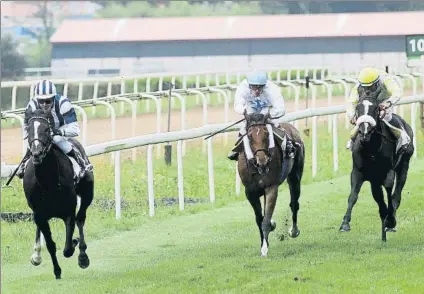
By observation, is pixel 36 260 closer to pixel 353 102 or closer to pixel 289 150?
pixel 289 150

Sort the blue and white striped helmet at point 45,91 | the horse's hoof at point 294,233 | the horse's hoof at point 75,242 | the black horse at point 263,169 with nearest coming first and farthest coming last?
1. the blue and white striped helmet at point 45,91
2. the horse's hoof at point 75,242
3. the black horse at point 263,169
4. the horse's hoof at point 294,233

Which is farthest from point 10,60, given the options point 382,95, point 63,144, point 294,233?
→ point 63,144

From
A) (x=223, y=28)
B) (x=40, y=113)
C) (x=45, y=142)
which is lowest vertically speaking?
(x=45, y=142)

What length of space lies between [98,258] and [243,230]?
5.98 ft

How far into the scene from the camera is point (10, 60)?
28500 mm

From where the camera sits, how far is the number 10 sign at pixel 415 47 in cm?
1808

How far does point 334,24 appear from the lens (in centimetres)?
3206

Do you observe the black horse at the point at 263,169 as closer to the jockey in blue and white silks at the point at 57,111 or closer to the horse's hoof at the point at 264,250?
the horse's hoof at the point at 264,250

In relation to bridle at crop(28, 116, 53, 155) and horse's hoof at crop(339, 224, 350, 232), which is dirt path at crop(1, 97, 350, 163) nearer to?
horse's hoof at crop(339, 224, 350, 232)

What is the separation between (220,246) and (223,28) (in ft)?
84.4

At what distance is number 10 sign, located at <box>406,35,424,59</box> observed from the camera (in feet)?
59.3

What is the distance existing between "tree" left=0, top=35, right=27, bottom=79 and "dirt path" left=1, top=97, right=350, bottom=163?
322 centimetres

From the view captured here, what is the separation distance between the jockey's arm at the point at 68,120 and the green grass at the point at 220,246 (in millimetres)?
1119

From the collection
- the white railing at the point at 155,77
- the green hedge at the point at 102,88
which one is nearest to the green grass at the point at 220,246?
the green hedge at the point at 102,88
